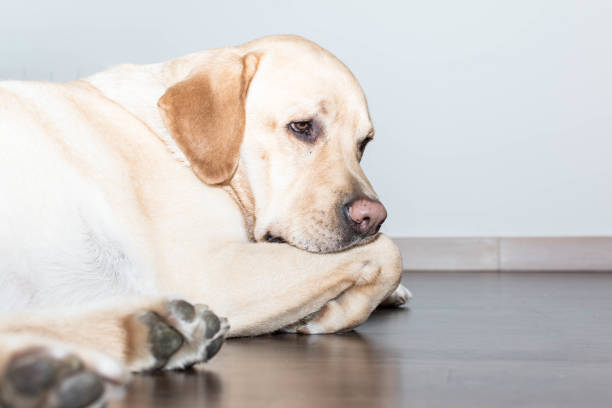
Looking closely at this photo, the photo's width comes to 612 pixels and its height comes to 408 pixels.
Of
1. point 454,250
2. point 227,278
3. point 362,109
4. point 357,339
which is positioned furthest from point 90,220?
point 454,250

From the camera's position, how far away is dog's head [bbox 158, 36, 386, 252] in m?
1.84

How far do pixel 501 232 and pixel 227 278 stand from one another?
3290 millimetres

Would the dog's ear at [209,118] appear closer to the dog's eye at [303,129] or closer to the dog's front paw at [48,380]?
the dog's eye at [303,129]

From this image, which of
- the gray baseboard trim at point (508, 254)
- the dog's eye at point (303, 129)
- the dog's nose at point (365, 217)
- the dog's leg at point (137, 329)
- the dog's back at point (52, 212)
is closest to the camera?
the dog's leg at point (137, 329)

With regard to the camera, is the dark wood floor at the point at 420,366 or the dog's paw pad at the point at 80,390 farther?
the dark wood floor at the point at 420,366

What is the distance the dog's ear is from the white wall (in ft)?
9.40

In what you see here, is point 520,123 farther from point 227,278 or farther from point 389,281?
point 227,278

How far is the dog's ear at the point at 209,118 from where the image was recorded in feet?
6.08

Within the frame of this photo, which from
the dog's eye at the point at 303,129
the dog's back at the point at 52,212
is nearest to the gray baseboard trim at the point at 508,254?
the dog's eye at the point at 303,129

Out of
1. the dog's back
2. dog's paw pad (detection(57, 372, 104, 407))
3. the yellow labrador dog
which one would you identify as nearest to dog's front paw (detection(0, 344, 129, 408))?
dog's paw pad (detection(57, 372, 104, 407))

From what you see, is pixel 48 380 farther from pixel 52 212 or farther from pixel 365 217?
pixel 365 217

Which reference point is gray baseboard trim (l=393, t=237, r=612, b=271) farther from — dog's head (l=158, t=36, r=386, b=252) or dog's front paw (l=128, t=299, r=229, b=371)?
dog's front paw (l=128, t=299, r=229, b=371)

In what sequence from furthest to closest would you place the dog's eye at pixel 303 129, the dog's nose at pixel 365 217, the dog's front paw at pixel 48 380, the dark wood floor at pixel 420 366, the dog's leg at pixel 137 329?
the dog's eye at pixel 303 129 → the dog's nose at pixel 365 217 → the dog's leg at pixel 137 329 → the dark wood floor at pixel 420 366 → the dog's front paw at pixel 48 380

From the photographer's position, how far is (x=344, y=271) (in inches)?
68.6
